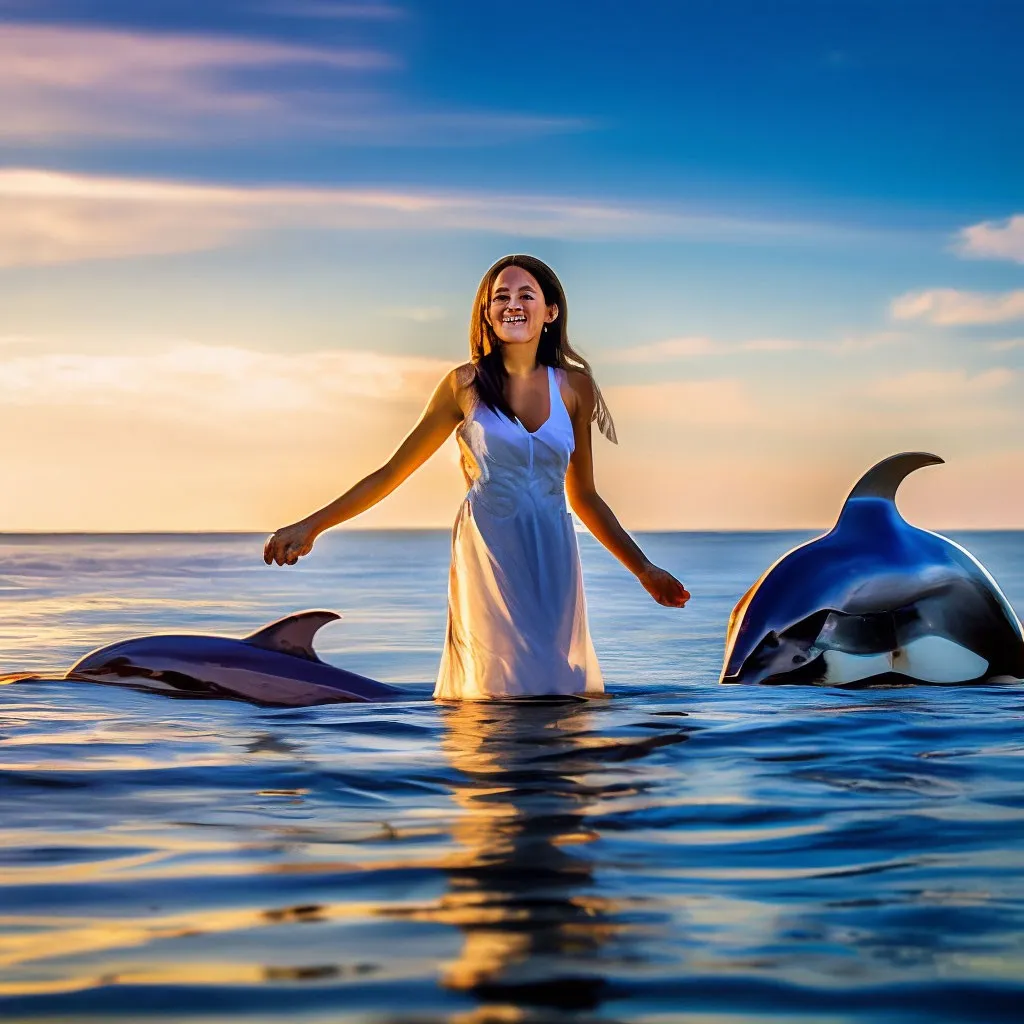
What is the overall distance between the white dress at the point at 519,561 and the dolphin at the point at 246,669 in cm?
70

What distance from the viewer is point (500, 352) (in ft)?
22.8

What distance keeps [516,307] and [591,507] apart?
3.31 ft

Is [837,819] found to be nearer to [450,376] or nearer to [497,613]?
[497,613]

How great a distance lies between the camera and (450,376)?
693 centimetres

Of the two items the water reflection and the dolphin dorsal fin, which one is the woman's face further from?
the dolphin dorsal fin

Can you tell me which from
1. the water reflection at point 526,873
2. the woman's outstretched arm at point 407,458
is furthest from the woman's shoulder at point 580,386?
the water reflection at point 526,873

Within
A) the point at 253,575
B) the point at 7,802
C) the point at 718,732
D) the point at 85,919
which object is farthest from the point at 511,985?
the point at 253,575

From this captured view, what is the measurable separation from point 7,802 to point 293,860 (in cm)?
126

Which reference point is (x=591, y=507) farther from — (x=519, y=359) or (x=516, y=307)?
(x=516, y=307)

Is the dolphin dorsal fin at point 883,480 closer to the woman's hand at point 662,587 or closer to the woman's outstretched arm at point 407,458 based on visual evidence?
the woman's hand at point 662,587

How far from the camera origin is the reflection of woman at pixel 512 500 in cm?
677

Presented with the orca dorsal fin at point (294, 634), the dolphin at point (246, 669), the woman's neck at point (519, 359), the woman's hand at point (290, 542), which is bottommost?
the dolphin at point (246, 669)

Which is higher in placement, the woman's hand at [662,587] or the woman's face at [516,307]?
the woman's face at [516,307]

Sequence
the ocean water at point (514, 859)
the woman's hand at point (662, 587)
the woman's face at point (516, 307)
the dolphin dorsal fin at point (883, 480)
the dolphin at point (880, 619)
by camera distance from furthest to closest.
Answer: the dolphin dorsal fin at point (883, 480), the dolphin at point (880, 619), the woman's hand at point (662, 587), the woman's face at point (516, 307), the ocean water at point (514, 859)
